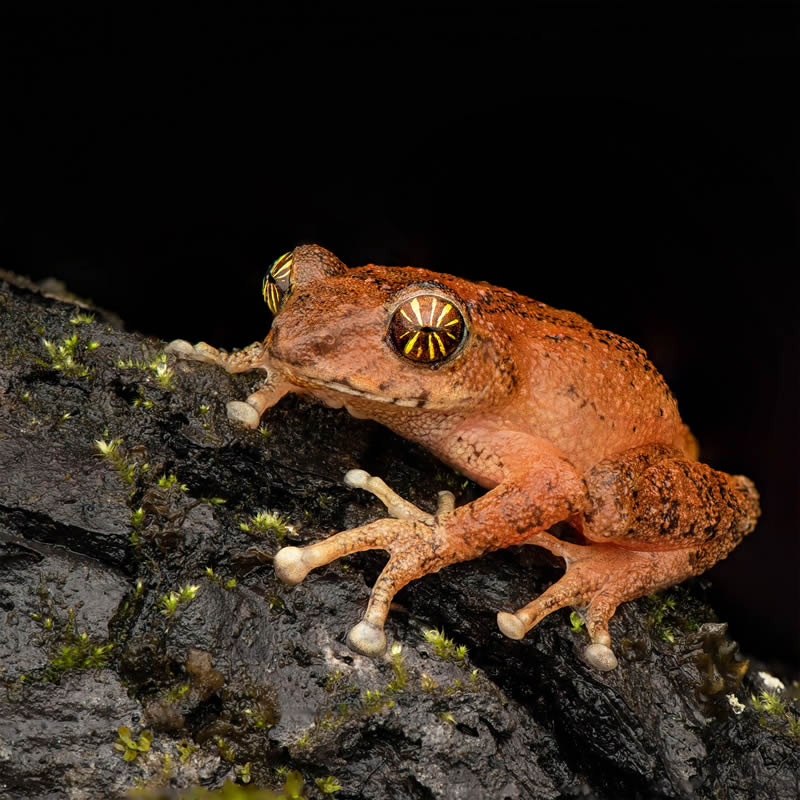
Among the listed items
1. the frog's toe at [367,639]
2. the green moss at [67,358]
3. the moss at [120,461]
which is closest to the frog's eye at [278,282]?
the green moss at [67,358]

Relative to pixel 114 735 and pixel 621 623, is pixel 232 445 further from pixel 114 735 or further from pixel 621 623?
pixel 621 623

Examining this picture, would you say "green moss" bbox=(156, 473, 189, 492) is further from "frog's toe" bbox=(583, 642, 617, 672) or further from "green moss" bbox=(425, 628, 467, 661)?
"frog's toe" bbox=(583, 642, 617, 672)

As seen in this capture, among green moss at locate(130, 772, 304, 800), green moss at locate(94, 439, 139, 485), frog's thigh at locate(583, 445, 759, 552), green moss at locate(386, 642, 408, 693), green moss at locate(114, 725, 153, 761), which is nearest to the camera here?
green moss at locate(130, 772, 304, 800)

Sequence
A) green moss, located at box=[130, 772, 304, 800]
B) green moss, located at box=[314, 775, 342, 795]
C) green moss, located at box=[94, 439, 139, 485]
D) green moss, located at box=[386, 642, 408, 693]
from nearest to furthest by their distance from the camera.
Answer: green moss, located at box=[130, 772, 304, 800] → green moss, located at box=[314, 775, 342, 795] → green moss, located at box=[386, 642, 408, 693] → green moss, located at box=[94, 439, 139, 485]

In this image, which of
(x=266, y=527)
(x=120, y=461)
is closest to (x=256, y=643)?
(x=266, y=527)

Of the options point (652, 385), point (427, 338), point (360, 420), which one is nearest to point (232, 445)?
point (360, 420)

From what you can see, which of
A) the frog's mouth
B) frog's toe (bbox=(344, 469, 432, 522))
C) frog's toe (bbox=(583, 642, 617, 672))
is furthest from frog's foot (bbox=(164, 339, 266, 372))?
frog's toe (bbox=(583, 642, 617, 672))

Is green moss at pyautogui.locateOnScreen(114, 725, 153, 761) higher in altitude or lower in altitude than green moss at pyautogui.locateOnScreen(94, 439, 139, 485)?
lower
